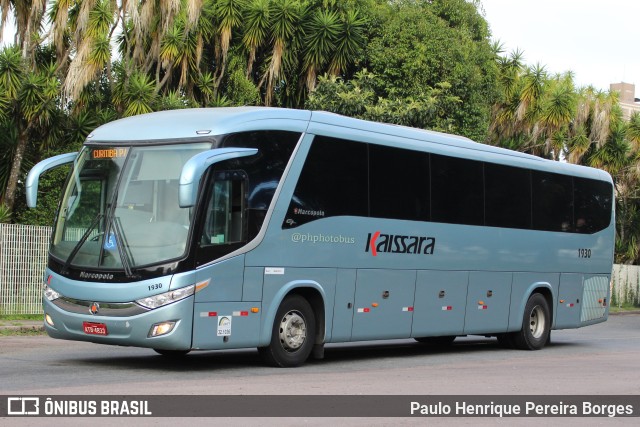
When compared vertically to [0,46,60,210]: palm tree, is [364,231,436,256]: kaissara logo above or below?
below

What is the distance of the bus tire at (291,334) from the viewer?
1395 cm

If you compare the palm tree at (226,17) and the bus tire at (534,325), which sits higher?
Answer: the palm tree at (226,17)

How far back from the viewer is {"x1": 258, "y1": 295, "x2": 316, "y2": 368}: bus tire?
1395cm

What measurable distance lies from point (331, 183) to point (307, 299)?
167 centimetres

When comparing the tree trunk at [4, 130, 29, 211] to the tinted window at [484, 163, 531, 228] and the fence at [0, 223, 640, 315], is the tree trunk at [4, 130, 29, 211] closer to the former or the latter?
the fence at [0, 223, 640, 315]

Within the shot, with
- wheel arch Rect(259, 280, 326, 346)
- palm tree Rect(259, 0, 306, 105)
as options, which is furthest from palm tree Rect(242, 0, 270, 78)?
wheel arch Rect(259, 280, 326, 346)

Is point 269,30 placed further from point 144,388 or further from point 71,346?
point 144,388

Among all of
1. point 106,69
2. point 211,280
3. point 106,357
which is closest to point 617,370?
point 211,280

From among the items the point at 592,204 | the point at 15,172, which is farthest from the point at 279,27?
the point at 592,204

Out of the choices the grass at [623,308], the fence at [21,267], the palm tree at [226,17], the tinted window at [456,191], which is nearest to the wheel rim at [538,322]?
the tinted window at [456,191]

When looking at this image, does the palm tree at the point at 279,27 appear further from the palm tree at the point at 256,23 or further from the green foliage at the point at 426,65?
the green foliage at the point at 426,65

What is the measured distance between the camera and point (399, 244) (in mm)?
16141

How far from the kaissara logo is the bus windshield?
351 centimetres

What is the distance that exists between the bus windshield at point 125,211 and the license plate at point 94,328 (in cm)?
72
